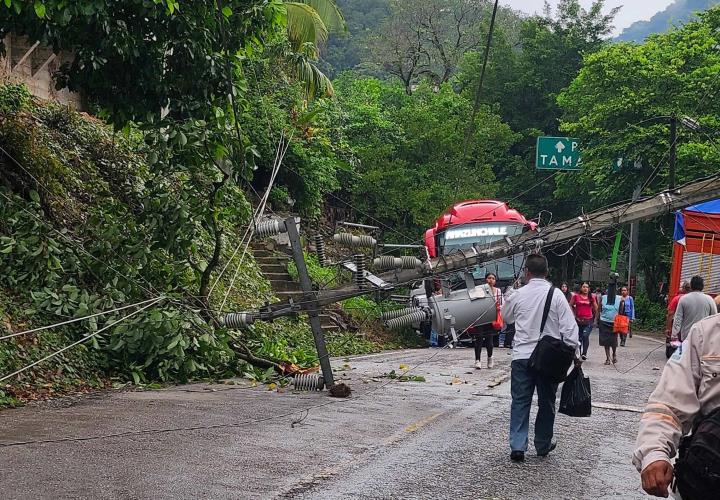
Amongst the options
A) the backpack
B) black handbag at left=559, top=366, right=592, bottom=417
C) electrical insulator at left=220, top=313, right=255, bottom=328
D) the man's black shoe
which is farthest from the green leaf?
the backpack

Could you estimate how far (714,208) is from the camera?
66.6 feet

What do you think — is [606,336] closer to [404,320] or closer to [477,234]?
[404,320]

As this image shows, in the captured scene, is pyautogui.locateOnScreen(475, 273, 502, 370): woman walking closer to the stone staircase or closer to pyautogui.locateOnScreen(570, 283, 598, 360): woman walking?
pyautogui.locateOnScreen(570, 283, 598, 360): woman walking

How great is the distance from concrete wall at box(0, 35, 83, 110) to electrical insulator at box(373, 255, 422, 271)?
931 centimetres

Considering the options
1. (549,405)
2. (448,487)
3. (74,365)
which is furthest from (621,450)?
(74,365)

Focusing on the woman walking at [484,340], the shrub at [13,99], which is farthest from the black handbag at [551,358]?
the shrub at [13,99]

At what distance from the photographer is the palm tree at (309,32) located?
84.6 ft

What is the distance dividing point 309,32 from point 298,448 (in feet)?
64.3

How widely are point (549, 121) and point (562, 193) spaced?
7.68m

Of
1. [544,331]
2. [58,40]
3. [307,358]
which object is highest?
[58,40]

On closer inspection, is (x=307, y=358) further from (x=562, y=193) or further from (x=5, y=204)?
(x=562, y=193)

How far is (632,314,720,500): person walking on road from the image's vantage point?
3.52m

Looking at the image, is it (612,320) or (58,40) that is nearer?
(58,40)

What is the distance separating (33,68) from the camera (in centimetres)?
2073
